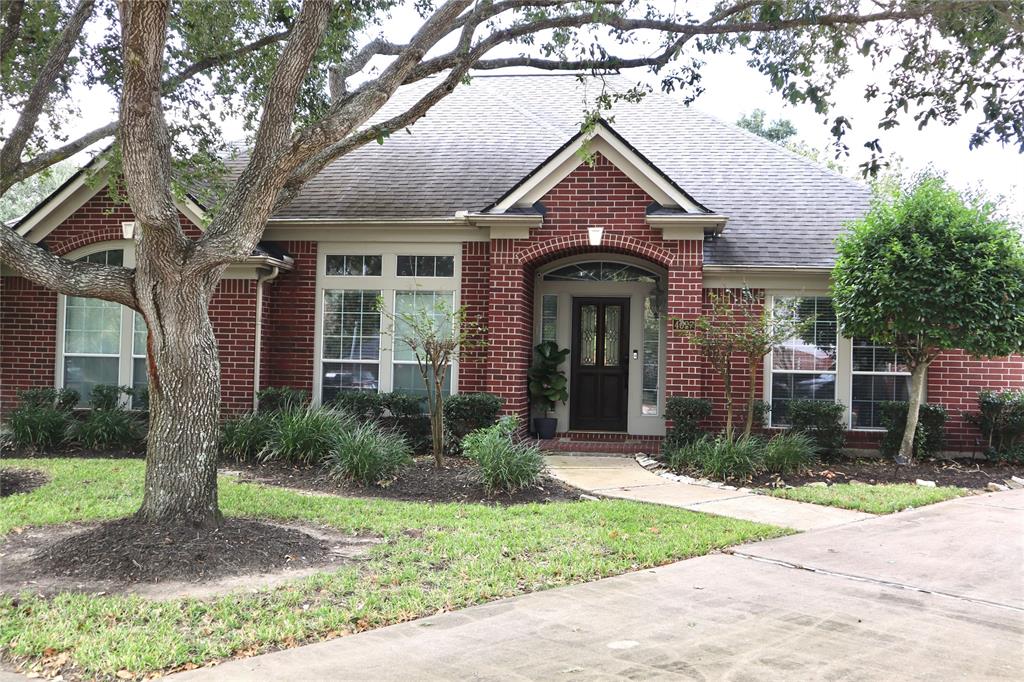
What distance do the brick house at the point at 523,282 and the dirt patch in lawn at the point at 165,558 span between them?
618 cm

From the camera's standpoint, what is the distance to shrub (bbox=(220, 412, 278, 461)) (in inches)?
428

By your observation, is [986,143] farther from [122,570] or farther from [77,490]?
[77,490]

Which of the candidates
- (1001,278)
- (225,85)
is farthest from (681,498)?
(225,85)

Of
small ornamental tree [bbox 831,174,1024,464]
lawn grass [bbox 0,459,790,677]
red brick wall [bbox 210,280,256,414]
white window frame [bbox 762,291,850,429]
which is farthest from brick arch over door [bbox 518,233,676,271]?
lawn grass [bbox 0,459,790,677]

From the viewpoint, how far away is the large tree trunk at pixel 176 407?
6.48 m

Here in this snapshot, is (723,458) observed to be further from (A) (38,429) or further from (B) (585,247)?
(A) (38,429)

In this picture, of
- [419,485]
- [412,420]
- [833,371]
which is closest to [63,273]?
[419,485]

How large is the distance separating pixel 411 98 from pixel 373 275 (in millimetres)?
5266

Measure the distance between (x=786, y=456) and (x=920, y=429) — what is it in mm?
2522

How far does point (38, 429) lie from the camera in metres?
11.6

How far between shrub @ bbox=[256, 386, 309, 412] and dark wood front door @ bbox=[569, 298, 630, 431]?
4479 mm

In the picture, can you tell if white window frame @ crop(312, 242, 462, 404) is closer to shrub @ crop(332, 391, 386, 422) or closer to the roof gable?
shrub @ crop(332, 391, 386, 422)

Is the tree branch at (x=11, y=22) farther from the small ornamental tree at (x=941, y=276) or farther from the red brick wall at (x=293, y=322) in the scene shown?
the small ornamental tree at (x=941, y=276)

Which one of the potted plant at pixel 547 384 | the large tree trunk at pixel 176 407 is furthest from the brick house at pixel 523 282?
the large tree trunk at pixel 176 407
